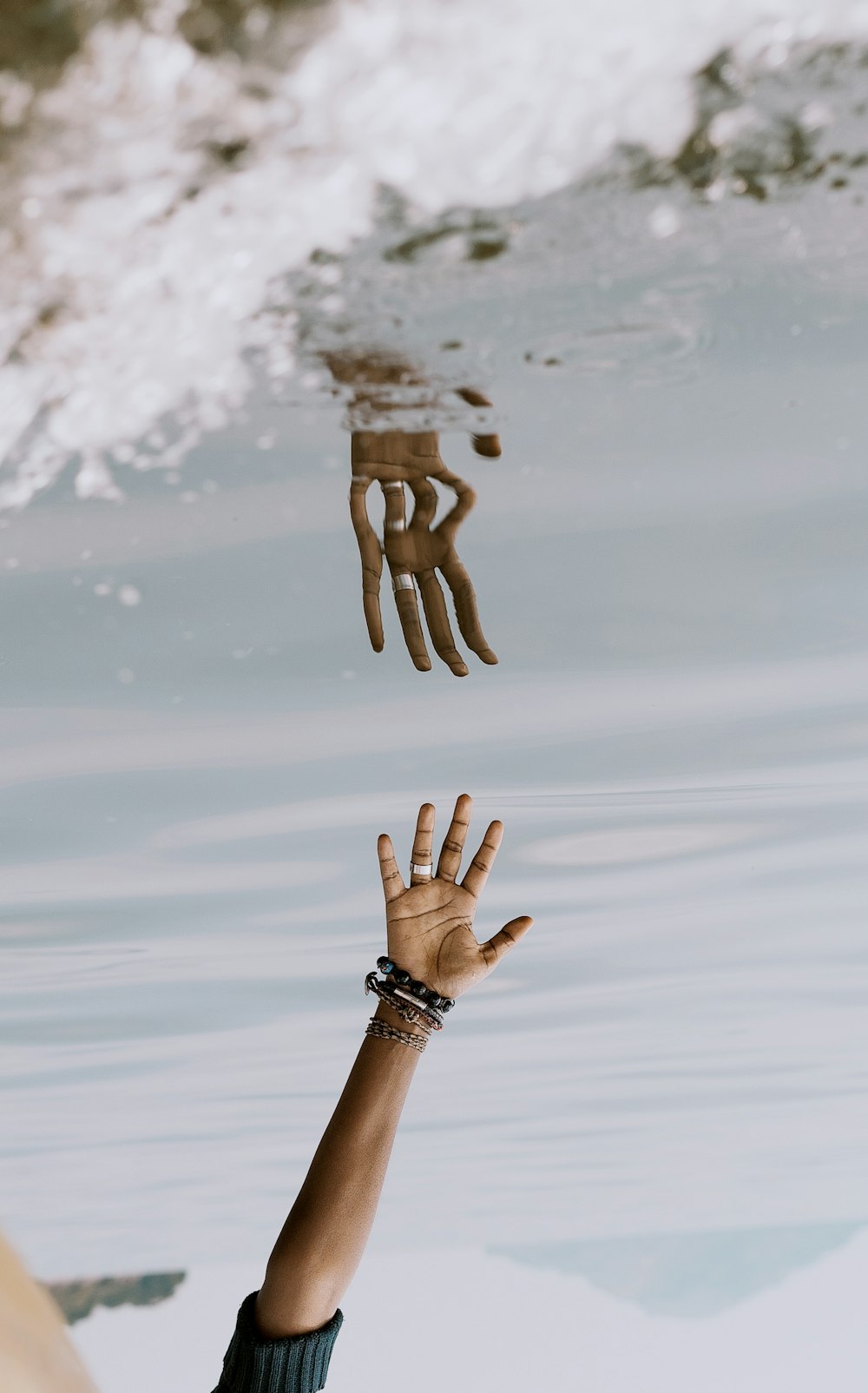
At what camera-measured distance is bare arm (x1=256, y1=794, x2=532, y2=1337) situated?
0.92 m

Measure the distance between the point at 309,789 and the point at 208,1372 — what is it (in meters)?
12.6

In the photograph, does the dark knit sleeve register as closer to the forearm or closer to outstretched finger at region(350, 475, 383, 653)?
the forearm

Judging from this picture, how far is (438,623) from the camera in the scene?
3.89 ft

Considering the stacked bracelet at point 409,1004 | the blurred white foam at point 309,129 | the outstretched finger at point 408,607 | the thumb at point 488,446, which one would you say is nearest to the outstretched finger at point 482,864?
the stacked bracelet at point 409,1004

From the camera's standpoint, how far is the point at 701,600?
1460mm

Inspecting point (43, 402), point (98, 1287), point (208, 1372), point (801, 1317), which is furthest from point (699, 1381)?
point (43, 402)

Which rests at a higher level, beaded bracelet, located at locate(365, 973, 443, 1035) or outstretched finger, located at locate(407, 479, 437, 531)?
outstretched finger, located at locate(407, 479, 437, 531)

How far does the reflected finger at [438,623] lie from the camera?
109cm

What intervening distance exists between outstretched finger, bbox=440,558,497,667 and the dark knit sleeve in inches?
26.1

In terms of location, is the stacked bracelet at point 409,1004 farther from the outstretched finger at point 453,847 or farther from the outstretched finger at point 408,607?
the outstretched finger at point 408,607

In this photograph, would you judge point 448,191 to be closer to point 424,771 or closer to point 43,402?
point 43,402

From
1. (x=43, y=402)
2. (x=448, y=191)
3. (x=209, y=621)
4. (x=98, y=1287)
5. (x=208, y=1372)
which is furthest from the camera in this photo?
(x=208, y=1372)

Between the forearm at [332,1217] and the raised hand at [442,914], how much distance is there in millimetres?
122

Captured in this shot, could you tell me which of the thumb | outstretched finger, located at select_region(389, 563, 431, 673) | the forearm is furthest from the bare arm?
the thumb
